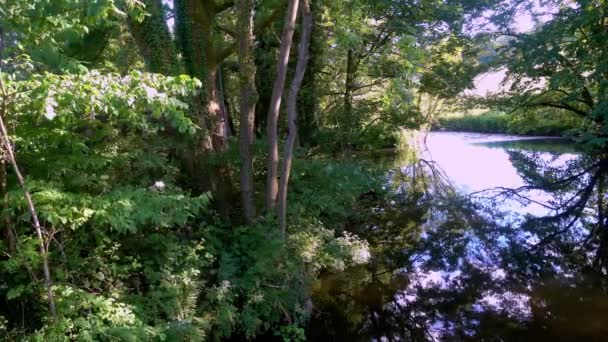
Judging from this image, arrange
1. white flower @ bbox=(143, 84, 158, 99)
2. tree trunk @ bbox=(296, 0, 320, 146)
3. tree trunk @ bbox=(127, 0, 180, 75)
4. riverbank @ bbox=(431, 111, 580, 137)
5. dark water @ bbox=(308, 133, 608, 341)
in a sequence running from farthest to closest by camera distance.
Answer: riverbank @ bbox=(431, 111, 580, 137)
tree trunk @ bbox=(296, 0, 320, 146)
dark water @ bbox=(308, 133, 608, 341)
tree trunk @ bbox=(127, 0, 180, 75)
white flower @ bbox=(143, 84, 158, 99)

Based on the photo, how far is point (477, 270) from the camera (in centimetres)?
720

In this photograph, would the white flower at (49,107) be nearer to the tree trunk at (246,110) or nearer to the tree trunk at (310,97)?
the tree trunk at (246,110)

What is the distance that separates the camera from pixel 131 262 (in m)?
4.09

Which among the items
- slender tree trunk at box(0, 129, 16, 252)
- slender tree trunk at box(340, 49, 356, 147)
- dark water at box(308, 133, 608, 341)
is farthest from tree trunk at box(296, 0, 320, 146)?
slender tree trunk at box(0, 129, 16, 252)

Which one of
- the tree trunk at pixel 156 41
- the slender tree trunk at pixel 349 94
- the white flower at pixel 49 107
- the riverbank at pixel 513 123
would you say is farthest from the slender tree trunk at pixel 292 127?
the riverbank at pixel 513 123

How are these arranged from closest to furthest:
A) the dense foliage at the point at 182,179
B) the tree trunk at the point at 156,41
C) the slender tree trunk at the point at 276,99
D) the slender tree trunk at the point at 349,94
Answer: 1. the dense foliage at the point at 182,179
2. the slender tree trunk at the point at 276,99
3. the tree trunk at the point at 156,41
4. the slender tree trunk at the point at 349,94

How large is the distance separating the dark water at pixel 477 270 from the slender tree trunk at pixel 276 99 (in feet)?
5.80

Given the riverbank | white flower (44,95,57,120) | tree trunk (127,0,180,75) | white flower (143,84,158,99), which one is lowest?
the riverbank

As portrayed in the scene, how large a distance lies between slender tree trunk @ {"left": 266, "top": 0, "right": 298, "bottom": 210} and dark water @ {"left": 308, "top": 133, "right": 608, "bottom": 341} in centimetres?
177

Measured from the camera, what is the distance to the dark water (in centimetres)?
542

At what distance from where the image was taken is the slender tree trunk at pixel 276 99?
499cm

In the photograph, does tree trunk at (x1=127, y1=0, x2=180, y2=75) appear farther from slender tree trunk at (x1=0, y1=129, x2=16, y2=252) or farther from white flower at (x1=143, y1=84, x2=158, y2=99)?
white flower at (x1=143, y1=84, x2=158, y2=99)

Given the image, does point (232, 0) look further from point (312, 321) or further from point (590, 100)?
point (590, 100)

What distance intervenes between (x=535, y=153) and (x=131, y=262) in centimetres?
2067
